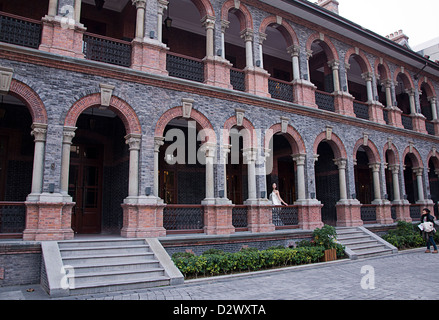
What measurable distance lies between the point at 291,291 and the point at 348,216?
8510mm

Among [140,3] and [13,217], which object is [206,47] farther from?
[13,217]

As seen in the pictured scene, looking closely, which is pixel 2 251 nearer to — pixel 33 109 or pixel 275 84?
pixel 33 109

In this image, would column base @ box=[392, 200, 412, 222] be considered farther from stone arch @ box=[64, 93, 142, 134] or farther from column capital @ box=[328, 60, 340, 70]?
stone arch @ box=[64, 93, 142, 134]

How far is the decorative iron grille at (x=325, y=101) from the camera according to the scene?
1564 cm

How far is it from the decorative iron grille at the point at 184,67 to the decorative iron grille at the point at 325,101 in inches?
228

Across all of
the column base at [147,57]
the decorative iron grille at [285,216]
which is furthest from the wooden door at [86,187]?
the decorative iron grille at [285,216]

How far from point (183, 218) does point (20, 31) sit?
714cm

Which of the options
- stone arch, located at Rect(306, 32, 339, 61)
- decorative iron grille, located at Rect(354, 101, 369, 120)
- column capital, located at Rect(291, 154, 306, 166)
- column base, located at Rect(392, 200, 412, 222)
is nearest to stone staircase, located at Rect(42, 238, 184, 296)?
column capital, located at Rect(291, 154, 306, 166)

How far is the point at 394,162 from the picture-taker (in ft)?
59.5

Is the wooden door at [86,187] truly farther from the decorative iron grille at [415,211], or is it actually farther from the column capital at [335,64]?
the decorative iron grille at [415,211]

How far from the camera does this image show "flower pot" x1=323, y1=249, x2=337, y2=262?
11.8 metres

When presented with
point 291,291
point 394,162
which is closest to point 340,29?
point 394,162

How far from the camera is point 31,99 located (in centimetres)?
948

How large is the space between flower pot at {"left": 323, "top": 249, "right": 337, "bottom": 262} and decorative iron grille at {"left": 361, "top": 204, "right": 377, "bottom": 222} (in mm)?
4882
